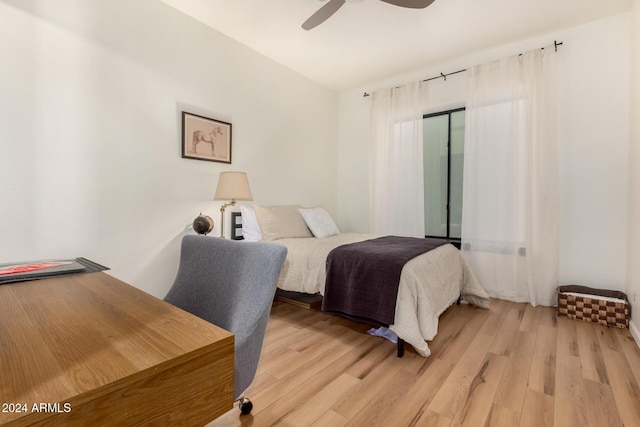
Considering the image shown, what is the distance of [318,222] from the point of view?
3465 mm

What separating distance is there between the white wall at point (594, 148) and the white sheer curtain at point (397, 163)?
1373mm

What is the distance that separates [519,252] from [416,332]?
1.98m

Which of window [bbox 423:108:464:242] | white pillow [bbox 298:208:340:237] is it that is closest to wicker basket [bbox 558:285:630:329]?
window [bbox 423:108:464:242]

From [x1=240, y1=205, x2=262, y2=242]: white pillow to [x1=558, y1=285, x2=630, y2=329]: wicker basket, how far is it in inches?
116

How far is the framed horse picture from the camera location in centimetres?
282

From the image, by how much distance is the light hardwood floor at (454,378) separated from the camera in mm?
1462

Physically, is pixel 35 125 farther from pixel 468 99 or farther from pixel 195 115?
pixel 468 99

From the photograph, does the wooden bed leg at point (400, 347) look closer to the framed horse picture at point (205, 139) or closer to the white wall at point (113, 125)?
the white wall at point (113, 125)

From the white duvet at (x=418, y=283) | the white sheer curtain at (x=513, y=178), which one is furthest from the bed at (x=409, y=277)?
the white sheer curtain at (x=513, y=178)

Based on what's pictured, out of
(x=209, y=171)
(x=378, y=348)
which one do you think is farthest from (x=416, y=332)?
(x=209, y=171)

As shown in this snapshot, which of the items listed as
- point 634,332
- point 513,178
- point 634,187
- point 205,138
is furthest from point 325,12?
point 634,332

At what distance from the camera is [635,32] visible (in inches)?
101

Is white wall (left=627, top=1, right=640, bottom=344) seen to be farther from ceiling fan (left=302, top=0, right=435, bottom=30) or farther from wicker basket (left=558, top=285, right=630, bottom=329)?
ceiling fan (left=302, top=0, right=435, bottom=30)

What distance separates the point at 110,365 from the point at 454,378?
1.87 metres
